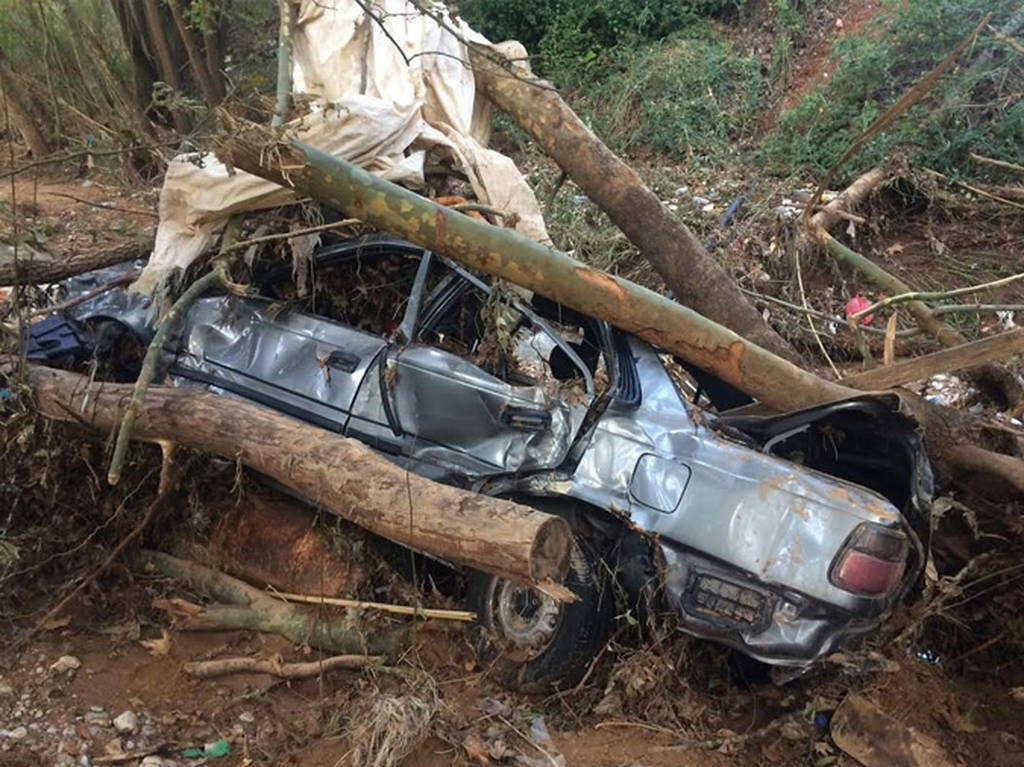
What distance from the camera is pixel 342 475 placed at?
3383mm

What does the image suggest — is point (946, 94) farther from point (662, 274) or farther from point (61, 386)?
point (61, 386)

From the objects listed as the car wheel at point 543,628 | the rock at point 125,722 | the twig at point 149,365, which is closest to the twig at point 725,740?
the car wheel at point 543,628

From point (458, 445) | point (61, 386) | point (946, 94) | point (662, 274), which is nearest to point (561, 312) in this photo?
point (458, 445)

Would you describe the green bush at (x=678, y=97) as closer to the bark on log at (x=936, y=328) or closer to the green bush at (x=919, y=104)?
the green bush at (x=919, y=104)

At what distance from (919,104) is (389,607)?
762 centimetres

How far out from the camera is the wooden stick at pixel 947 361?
372 cm

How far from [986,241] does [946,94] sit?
1.75 m

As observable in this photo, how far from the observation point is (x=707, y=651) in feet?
12.5

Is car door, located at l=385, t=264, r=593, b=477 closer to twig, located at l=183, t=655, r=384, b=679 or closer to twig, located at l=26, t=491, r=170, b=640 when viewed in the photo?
twig, located at l=183, t=655, r=384, b=679

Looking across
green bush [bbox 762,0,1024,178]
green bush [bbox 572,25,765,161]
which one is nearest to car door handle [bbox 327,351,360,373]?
green bush [bbox 762,0,1024,178]

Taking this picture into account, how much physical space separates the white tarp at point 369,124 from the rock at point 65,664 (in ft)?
5.75

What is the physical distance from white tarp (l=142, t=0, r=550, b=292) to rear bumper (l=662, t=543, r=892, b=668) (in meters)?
1.92

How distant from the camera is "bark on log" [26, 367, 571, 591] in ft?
9.36

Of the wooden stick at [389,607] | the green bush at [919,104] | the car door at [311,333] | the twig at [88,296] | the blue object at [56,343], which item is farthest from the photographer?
the green bush at [919,104]
